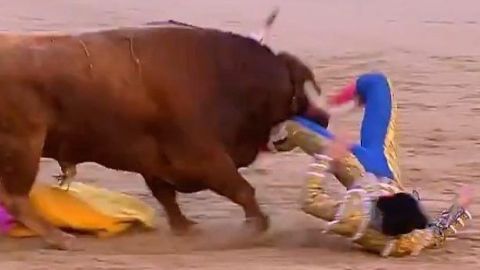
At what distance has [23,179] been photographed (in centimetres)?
598

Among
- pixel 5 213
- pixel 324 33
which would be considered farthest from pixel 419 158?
pixel 324 33

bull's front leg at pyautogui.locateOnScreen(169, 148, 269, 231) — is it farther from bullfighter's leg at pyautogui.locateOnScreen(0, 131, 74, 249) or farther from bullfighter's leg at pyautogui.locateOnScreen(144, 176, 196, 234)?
bullfighter's leg at pyautogui.locateOnScreen(0, 131, 74, 249)

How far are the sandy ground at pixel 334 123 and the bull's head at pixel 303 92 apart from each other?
18.7 inches

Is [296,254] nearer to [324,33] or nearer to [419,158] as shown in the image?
[419,158]

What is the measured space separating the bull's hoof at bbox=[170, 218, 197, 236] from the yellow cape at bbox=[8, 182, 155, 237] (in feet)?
0.36

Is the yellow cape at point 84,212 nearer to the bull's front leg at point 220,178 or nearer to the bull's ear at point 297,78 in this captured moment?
the bull's front leg at point 220,178

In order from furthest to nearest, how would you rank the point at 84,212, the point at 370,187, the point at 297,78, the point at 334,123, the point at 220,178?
the point at 334,123 < the point at 297,78 < the point at 84,212 < the point at 220,178 < the point at 370,187

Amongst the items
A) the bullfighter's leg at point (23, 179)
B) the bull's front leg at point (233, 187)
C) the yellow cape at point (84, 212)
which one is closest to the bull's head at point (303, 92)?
the bull's front leg at point (233, 187)

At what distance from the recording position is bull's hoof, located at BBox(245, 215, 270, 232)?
623 cm

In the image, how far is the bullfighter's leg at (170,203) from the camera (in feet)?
20.7

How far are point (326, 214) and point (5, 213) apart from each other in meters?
1.42

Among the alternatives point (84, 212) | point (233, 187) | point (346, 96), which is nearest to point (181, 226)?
point (233, 187)

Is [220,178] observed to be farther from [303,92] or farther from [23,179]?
[23,179]

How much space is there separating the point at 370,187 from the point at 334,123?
1779mm
